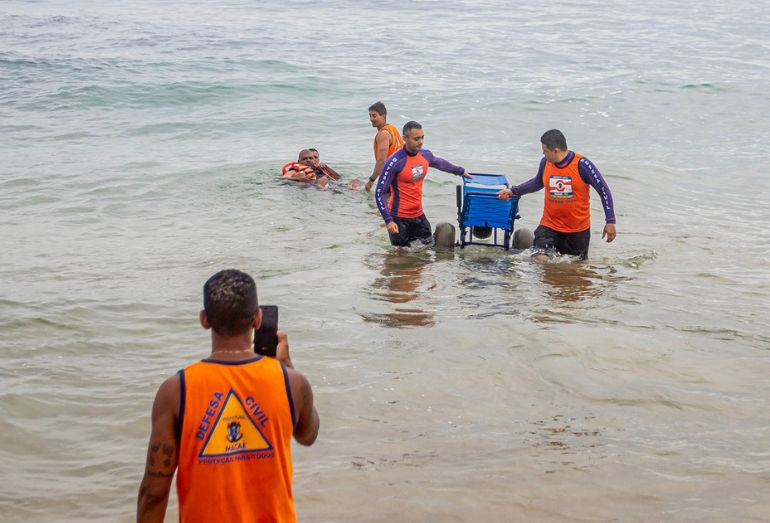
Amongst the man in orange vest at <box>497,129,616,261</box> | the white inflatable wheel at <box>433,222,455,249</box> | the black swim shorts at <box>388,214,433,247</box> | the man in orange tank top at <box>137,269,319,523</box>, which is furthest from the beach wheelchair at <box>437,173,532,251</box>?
the man in orange tank top at <box>137,269,319,523</box>

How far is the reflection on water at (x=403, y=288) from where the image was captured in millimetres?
7832

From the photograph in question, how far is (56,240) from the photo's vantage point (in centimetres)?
1132

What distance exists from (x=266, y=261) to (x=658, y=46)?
26050mm

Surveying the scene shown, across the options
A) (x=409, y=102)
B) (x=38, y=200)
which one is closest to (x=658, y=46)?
(x=409, y=102)

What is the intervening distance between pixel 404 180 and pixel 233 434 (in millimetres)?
7220

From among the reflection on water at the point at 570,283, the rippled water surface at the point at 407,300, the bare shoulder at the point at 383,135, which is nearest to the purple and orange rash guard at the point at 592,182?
the reflection on water at the point at 570,283

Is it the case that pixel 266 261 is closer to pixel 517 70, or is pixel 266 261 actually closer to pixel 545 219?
→ pixel 545 219

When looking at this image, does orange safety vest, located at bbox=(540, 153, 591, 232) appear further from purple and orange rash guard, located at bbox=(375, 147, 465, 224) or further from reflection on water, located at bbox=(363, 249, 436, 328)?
reflection on water, located at bbox=(363, 249, 436, 328)

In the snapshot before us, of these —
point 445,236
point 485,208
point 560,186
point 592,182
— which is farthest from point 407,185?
point 592,182

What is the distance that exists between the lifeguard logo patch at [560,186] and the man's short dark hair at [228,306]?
6507 mm

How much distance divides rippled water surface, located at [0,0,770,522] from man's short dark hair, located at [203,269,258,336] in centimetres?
Answer: 185

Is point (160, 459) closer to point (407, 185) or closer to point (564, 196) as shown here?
point (564, 196)

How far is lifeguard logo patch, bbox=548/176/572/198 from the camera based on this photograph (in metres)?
9.10

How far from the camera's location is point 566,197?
30.2ft
